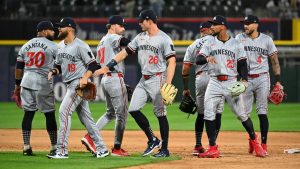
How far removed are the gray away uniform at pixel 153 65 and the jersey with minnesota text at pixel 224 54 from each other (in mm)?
A: 535

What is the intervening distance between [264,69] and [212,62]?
115 cm

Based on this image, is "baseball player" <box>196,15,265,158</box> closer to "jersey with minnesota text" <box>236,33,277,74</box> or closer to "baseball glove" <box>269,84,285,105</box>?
"jersey with minnesota text" <box>236,33,277,74</box>

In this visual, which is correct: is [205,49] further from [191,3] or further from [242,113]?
[191,3]

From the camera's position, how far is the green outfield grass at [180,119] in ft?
56.2

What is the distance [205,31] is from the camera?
1185 centimetres

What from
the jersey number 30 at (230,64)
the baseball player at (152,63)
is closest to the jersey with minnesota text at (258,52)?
the jersey number 30 at (230,64)

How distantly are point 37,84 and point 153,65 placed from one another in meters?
1.75

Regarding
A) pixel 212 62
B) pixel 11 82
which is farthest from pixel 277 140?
pixel 11 82

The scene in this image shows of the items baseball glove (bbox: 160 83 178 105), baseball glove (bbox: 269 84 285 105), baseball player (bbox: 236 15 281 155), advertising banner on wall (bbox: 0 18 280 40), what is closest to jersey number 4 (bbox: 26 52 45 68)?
baseball glove (bbox: 160 83 178 105)


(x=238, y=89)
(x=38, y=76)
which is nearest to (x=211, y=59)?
(x=238, y=89)

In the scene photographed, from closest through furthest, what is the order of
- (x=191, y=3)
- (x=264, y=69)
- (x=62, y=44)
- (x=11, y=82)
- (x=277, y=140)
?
1. (x=62, y=44)
2. (x=264, y=69)
3. (x=277, y=140)
4. (x=11, y=82)
5. (x=191, y=3)

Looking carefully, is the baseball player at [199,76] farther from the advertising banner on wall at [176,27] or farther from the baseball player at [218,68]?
the advertising banner on wall at [176,27]

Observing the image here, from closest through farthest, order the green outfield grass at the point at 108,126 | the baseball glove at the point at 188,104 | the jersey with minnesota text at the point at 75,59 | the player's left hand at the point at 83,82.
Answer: the green outfield grass at the point at 108,126 → the player's left hand at the point at 83,82 → the jersey with minnesota text at the point at 75,59 → the baseball glove at the point at 188,104

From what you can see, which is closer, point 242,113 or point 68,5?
point 242,113
